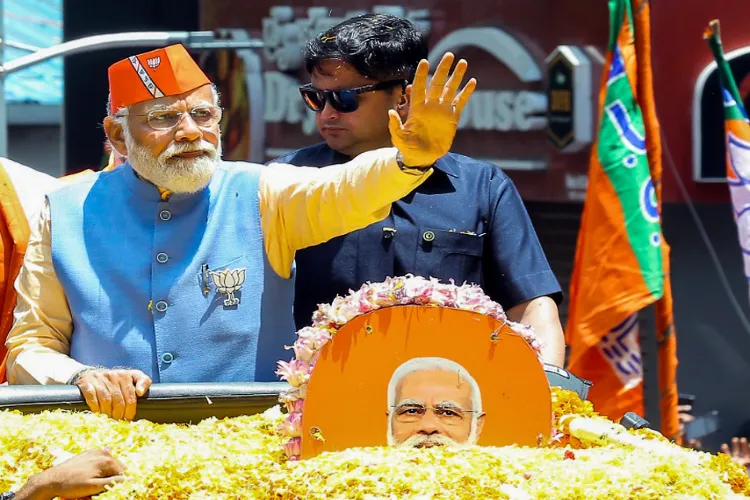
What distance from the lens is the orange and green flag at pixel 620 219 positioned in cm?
637

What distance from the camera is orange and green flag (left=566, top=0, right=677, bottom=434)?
6.37 metres

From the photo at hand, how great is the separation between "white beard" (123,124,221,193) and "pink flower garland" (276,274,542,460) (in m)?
0.77

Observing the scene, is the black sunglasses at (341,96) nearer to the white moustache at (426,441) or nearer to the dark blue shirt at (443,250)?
the dark blue shirt at (443,250)

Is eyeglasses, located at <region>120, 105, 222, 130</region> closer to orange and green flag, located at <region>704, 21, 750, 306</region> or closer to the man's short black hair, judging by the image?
the man's short black hair

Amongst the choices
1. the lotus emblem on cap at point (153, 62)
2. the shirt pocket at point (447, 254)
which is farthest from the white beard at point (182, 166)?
the shirt pocket at point (447, 254)

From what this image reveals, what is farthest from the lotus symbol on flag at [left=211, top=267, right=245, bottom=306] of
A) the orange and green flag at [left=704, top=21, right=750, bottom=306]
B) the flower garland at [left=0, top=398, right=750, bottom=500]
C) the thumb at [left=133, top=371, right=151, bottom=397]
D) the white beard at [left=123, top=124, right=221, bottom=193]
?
the orange and green flag at [left=704, top=21, right=750, bottom=306]

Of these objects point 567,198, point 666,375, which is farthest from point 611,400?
point 567,198

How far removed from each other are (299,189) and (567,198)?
4422 millimetres

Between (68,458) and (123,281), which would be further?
(123,281)

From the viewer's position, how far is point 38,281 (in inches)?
149

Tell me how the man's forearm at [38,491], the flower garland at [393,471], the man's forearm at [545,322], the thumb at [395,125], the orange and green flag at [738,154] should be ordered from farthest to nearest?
1. the orange and green flag at [738,154]
2. the man's forearm at [545,322]
3. the thumb at [395,125]
4. the man's forearm at [38,491]
5. the flower garland at [393,471]

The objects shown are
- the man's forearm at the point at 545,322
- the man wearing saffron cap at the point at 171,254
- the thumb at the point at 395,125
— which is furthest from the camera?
the man's forearm at the point at 545,322

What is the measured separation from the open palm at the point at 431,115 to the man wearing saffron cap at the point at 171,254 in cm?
35

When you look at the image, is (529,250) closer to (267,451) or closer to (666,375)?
(267,451)
